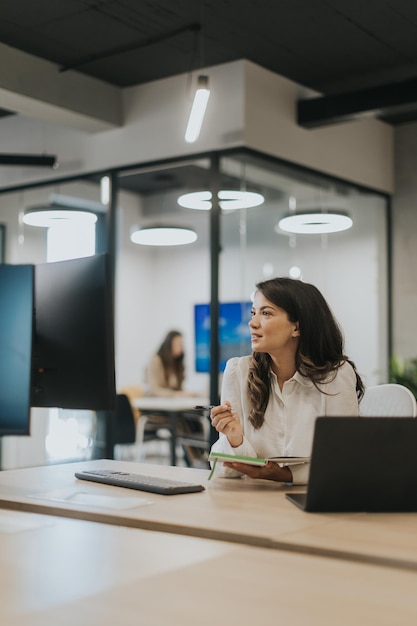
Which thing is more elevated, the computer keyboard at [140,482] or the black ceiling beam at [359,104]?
the black ceiling beam at [359,104]

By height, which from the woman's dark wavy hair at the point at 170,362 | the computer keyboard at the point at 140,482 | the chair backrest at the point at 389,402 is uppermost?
the woman's dark wavy hair at the point at 170,362

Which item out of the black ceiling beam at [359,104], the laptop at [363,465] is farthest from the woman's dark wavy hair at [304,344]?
the black ceiling beam at [359,104]

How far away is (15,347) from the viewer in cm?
212

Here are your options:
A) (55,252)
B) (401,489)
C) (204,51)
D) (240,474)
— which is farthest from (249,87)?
(401,489)

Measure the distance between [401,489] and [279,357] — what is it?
949mm

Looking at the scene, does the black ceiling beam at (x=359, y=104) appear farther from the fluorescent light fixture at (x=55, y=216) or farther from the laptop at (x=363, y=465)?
the laptop at (x=363, y=465)

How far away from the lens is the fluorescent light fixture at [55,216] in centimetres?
657

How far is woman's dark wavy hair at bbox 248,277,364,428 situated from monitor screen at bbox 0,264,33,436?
0.84 m

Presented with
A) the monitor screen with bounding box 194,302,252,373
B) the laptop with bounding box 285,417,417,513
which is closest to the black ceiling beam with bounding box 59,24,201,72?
the monitor screen with bounding box 194,302,252,373

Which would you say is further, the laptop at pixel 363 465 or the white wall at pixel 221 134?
the white wall at pixel 221 134

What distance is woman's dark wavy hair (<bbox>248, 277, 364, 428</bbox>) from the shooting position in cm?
268

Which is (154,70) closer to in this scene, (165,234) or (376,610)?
(165,234)

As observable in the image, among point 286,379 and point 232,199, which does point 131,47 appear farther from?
point 286,379

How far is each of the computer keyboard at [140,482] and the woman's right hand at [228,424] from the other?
22cm
